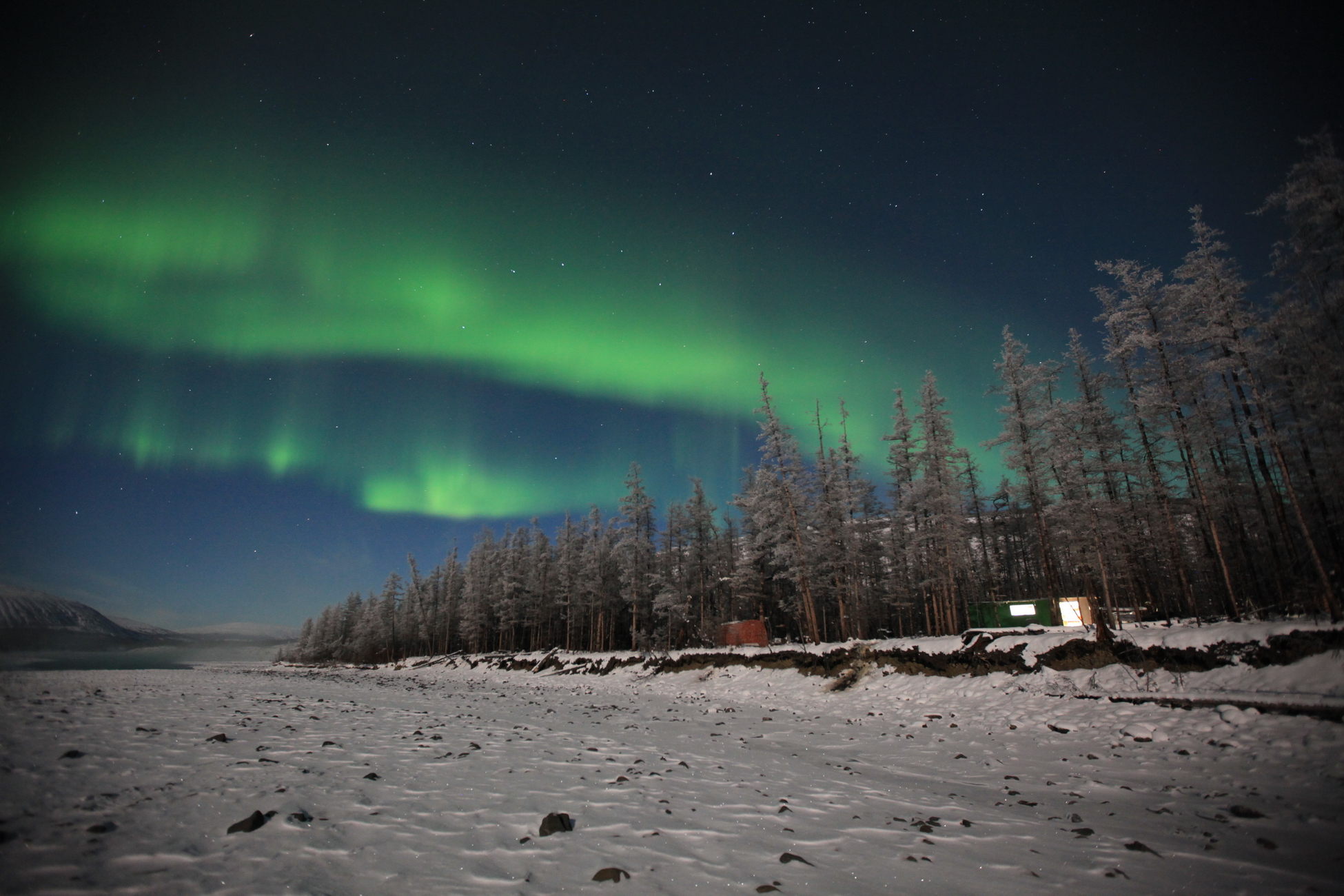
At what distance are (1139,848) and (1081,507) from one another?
2551 cm

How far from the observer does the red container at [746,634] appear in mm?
32469

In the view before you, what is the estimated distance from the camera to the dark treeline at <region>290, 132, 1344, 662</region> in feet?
50.7

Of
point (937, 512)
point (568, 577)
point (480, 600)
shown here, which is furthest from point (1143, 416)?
point (480, 600)

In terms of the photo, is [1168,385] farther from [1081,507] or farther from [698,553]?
[698,553]

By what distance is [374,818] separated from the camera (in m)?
5.15

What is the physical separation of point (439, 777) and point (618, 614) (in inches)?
1942

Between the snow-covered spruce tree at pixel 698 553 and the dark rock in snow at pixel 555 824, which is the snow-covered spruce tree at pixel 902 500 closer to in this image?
the snow-covered spruce tree at pixel 698 553

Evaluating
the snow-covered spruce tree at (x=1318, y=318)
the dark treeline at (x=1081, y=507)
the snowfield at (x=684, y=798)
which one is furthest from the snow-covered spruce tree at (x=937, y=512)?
the snowfield at (x=684, y=798)

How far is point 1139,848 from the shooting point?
17.2 ft

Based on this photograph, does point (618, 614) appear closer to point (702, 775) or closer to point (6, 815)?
point (702, 775)

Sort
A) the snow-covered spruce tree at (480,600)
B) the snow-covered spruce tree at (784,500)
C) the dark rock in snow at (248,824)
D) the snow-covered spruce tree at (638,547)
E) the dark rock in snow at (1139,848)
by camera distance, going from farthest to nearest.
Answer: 1. the snow-covered spruce tree at (480,600)
2. the snow-covered spruce tree at (638,547)
3. the snow-covered spruce tree at (784,500)
4. the dark rock in snow at (1139,848)
5. the dark rock in snow at (248,824)

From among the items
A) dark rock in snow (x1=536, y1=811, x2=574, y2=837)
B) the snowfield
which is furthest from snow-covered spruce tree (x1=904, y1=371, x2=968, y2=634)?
dark rock in snow (x1=536, y1=811, x2=574, y2=837)

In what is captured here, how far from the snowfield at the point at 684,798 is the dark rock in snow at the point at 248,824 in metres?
0.09

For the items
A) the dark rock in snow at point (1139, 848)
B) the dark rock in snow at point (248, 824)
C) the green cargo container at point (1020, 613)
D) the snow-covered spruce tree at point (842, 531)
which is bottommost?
the dark rock in snow at point (1139, 848)
